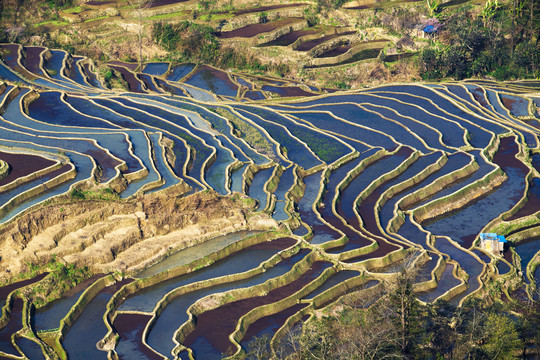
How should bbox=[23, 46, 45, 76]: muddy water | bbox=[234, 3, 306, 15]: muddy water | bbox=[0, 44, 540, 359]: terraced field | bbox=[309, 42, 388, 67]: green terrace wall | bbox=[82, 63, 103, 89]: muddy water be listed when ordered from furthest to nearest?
1. bbox=[234, 3, 306, 15]: muddy water
2. bbox=[309, 42, 388, 67]: green terrace wall
3. bbox=[82, 63, 103, 89]: muddy water
4. bbox=[23, 46, 45, 76]: muddy water
5. bbox=[0, 44, 540, 359]: terraced field

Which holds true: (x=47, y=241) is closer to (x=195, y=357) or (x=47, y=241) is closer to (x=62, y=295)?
(x=62, y=295)

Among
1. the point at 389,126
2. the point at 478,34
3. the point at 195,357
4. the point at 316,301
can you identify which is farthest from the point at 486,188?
the point at 478,34

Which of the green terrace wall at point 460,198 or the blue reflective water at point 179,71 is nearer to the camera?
the green terrace wall at point 460,198

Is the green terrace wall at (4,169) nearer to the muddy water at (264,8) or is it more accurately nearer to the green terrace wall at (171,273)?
the green terrace wall at (171,273)

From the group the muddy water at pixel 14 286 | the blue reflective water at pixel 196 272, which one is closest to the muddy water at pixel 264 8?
the blue reflective water at pixel 196 272

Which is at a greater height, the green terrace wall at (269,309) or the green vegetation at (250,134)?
the green vegetation at (250,134)

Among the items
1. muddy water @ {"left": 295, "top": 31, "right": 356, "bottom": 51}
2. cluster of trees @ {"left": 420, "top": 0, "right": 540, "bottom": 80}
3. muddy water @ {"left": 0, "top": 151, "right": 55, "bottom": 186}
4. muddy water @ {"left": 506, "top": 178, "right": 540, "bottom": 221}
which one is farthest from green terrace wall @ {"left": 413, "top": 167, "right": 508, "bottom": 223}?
muddy water @ {"left": 295, "top": 31, "right": 356, "bottom": 51}

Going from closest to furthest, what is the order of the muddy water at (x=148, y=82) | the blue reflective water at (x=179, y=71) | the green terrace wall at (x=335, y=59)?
the muddy water at (x=148, y=82), the green terrace wall at (x=335, y=59), the blue reflective water at (x=179, y=71)

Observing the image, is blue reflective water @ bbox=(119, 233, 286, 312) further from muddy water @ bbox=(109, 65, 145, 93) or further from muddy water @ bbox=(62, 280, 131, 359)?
muddy water @ bbox=(109, 65, 145, 93)
